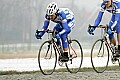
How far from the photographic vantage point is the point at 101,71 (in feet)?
27.5

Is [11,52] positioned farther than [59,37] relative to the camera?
Yes

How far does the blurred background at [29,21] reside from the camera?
14.5 meters

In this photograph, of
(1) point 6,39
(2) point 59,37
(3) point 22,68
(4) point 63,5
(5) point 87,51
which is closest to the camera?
(2) point 59,37

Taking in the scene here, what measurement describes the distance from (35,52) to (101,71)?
603 cm

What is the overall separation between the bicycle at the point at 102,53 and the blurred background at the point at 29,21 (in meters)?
5.84

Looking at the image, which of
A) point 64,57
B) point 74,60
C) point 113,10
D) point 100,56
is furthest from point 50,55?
point 113,10

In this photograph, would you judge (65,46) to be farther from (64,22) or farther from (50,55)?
(64,22)

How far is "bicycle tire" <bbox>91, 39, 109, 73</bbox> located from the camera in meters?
8.20

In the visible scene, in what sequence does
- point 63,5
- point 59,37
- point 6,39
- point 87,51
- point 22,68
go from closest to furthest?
1. point 59,37
2. point 22,68
3. point 87,51
4. point 6,39
5. point 63,5

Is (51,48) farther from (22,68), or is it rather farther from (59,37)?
(22,68)

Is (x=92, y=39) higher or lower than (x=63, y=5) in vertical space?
lower

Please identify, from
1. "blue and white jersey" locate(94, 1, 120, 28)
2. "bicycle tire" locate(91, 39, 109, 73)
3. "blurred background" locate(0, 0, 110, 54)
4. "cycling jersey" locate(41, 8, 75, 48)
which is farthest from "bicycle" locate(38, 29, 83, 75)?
"blurred background" locate(0, 0, 110, 54)

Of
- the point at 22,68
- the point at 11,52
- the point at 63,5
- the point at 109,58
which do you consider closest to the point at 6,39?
the point at 11,52

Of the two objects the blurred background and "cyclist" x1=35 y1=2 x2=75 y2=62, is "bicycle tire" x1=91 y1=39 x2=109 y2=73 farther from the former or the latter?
the blurred background
